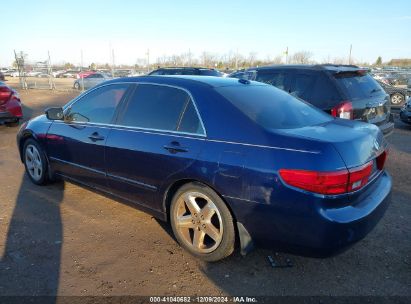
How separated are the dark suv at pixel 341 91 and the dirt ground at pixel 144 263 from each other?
182 cm

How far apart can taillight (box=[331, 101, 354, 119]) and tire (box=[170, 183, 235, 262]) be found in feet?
10.9

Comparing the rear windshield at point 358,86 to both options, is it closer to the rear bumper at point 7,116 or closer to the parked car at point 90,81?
the rear bumper at point 7,116

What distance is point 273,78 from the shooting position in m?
6.92

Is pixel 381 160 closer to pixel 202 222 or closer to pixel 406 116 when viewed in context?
pixel 202 222

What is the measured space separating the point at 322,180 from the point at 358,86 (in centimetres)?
408

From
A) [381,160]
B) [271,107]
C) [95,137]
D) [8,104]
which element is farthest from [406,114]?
[8,104]

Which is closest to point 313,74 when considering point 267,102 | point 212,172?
point 267,102

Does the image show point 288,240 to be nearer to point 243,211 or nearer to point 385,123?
point 243,211

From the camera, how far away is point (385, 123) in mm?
6352

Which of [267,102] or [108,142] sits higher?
[267,102]

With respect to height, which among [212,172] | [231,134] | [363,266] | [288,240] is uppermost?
[231,134]

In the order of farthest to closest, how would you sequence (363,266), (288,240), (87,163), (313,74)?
(313,74)
(87,163)
(363,266)
(288,240)

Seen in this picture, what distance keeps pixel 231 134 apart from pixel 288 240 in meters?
0.94

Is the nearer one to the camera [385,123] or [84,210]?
[84,210]
